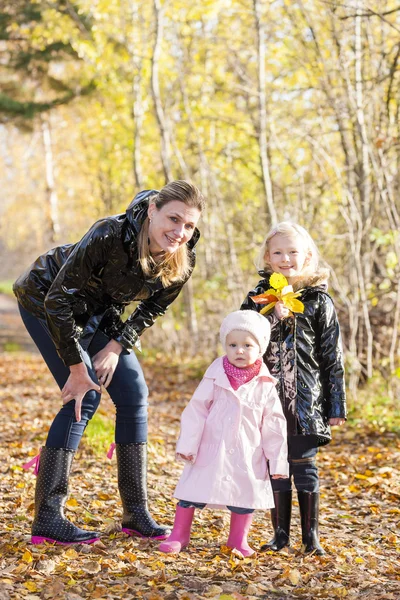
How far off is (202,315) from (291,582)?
9.17 metres

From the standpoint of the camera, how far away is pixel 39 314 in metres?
3.59

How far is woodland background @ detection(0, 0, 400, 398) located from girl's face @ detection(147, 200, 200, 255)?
2036mm

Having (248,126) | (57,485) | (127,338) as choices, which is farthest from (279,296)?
(248,126)

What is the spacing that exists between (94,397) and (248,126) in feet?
27.6

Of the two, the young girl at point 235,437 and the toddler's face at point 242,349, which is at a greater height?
the toddler's face at point 242,349

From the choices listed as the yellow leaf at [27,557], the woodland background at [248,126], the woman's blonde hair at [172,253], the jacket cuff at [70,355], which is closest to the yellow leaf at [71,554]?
the yellow leaf at [27,557]

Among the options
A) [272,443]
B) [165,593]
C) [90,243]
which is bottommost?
[165,593]

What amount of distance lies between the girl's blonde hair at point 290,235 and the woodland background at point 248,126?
1.65 m

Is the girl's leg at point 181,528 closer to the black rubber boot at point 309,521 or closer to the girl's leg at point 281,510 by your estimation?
the girl's leg at point 281,510

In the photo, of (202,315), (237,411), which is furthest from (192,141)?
(237,411)

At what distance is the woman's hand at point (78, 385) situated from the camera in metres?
3.38

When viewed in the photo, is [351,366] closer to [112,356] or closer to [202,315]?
[112,356]

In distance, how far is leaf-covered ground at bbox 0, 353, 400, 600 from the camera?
3.04m

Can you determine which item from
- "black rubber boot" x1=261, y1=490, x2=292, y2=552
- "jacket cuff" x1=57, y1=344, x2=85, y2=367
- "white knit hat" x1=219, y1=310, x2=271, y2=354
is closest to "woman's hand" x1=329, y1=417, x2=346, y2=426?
"black rubber boot" x1=261, y1=490, x2=292, y2=552
